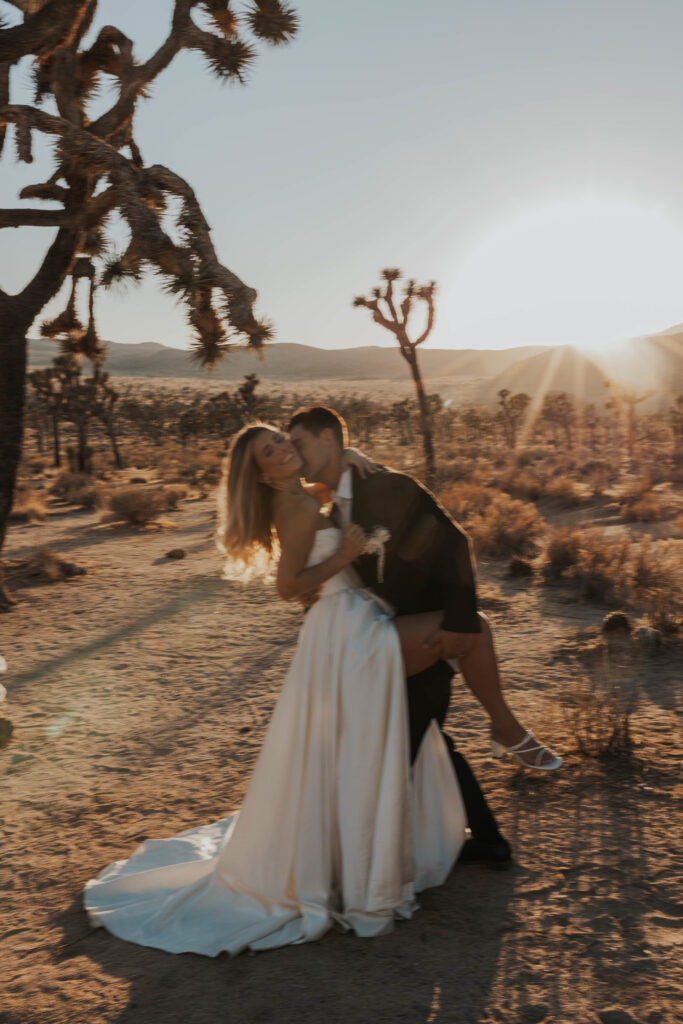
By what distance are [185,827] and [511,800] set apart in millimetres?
1559

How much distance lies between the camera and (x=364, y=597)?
9.89ft

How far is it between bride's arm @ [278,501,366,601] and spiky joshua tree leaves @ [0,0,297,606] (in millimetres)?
4147

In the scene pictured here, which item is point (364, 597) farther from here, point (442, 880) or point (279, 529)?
point (442, 880)

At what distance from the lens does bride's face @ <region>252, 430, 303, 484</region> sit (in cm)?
287

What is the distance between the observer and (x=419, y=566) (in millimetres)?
3006

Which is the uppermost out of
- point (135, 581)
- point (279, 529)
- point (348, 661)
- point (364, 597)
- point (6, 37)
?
point (6, 37)

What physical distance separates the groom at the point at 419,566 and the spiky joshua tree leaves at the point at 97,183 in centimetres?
384

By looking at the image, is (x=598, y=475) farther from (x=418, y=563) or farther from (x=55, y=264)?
(x=418, y=563)

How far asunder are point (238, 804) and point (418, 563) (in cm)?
184

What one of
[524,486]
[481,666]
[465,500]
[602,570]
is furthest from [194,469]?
[481,666]

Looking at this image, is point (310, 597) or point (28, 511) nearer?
point (310, 597)

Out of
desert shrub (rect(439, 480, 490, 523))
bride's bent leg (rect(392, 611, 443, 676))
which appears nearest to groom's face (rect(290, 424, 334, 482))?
bride's bent leg (rect(392, 611, 443, 676))

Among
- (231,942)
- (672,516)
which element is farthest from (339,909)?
(672,516)

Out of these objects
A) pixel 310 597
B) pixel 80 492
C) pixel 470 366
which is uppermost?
pixel 470 366
